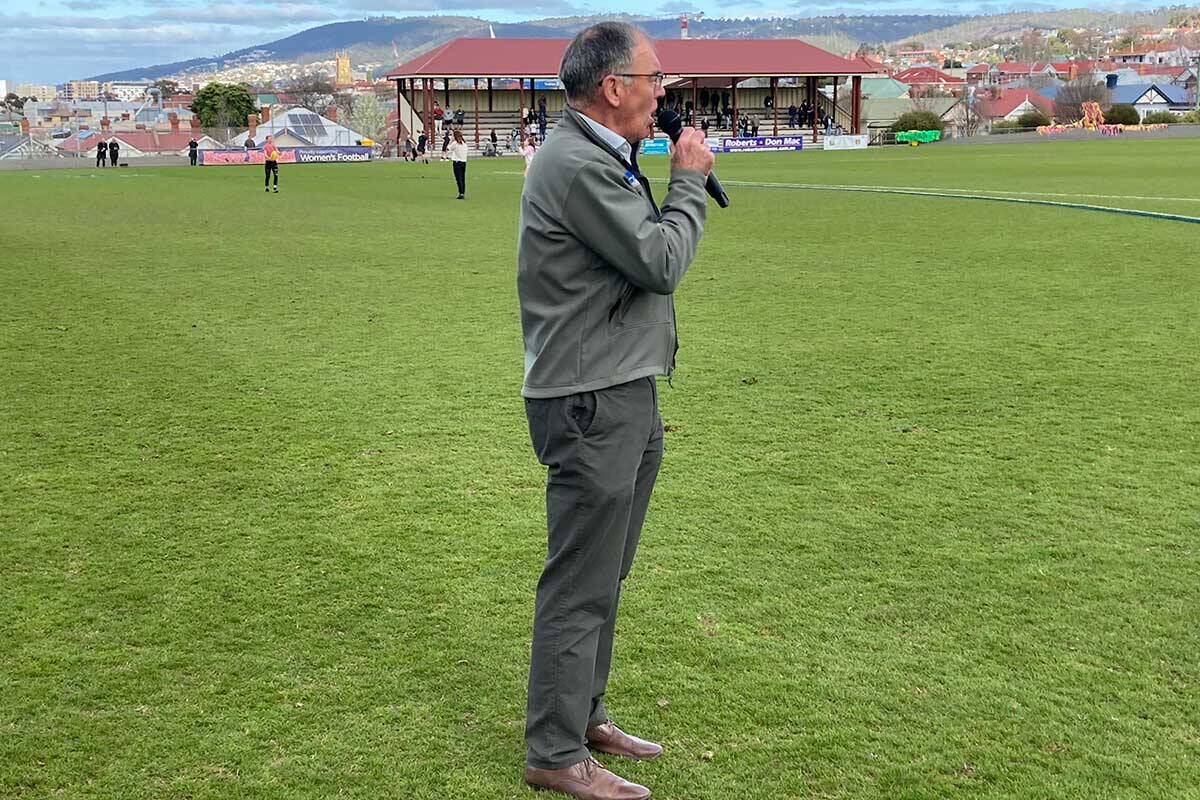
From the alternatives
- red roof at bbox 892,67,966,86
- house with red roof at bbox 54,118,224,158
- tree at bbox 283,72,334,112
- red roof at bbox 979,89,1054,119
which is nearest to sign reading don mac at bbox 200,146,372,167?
house with red roof at bbox 54,118,224,158

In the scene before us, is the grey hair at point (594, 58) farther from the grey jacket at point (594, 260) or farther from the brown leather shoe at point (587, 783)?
the brown leather shoe at point (587, 783)

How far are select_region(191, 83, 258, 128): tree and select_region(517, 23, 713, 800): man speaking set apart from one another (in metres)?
106

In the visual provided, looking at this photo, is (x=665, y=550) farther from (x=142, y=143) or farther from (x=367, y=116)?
(x=367, y=116)

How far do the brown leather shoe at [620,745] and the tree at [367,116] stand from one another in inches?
4578

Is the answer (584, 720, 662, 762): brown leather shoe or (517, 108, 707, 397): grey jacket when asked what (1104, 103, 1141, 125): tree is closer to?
(584, 720, 662, 762): brown leather shoe

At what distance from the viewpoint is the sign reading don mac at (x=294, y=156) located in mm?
58469

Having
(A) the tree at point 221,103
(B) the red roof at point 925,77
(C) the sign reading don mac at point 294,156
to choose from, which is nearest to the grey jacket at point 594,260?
(C) the sign reading don mac at point 294,156

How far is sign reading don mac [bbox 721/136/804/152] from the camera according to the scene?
62.5 meters

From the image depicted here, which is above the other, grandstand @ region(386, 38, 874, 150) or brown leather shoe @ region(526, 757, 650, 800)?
grandstand @ region(386, 38, 874, 150)

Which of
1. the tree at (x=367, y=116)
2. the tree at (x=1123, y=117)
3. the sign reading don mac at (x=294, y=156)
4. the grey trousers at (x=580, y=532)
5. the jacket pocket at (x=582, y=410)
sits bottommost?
the grey trousers at (x=580, y=532)

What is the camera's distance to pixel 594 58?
3172 mm

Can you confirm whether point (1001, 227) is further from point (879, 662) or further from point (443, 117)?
point (443, 117)

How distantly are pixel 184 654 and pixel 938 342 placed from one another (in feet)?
23.1

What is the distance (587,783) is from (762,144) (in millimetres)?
63466
